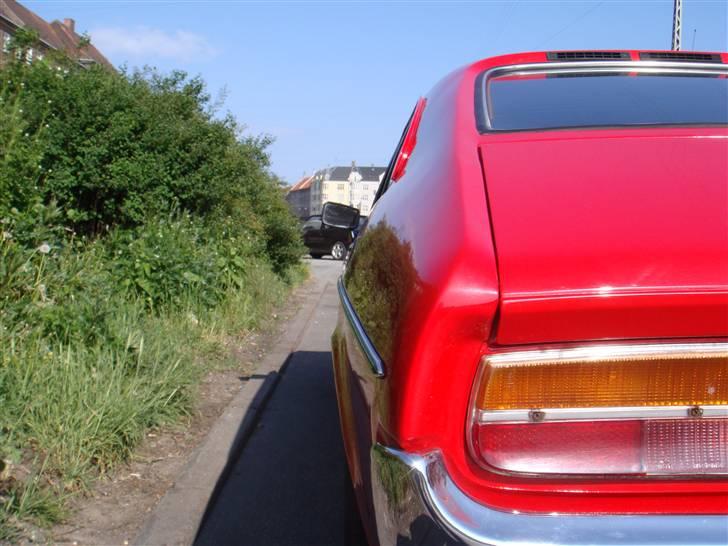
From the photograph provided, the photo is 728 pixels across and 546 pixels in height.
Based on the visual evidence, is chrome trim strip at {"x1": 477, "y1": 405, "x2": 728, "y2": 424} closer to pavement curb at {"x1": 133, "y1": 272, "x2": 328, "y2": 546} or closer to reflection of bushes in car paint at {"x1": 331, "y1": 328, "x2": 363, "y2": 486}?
reflection of bushes in car paint at {"x1": 331, "y1": 328, "x2": 363, "y2": 486}

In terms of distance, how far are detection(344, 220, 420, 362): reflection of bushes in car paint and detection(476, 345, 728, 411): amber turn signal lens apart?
0.81 feet

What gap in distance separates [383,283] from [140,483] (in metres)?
2.39

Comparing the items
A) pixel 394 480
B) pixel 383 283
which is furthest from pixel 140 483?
pixel 394 480

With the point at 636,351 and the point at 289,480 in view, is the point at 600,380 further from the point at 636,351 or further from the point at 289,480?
the point at 289,480

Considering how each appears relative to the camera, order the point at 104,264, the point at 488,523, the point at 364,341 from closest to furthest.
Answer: the point at 488,523 < the point at 364,341 < the point at 104,264

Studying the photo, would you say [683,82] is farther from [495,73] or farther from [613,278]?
[613,278]

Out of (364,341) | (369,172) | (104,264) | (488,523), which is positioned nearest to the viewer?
(488,523)

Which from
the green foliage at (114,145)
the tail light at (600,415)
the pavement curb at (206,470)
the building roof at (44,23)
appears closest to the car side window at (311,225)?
the building roof at (44,23)

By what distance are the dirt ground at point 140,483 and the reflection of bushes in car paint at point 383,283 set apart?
163 centimetres

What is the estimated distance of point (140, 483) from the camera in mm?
3883

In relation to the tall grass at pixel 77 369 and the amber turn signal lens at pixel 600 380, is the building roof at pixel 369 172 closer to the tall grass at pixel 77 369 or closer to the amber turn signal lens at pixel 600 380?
the tall grass at pixel 77 369

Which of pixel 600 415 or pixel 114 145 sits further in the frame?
pixel 114 145

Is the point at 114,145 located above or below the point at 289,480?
above

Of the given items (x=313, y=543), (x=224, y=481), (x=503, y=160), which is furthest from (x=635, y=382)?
(x=224, y=481)
